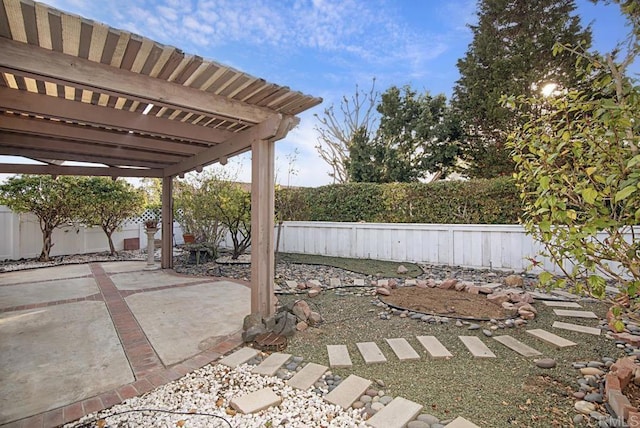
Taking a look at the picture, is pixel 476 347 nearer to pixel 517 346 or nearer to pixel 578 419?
pixel 517 346

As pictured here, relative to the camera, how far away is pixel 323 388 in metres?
2.37

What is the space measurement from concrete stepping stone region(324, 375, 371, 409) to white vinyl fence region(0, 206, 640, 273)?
523 centimetres

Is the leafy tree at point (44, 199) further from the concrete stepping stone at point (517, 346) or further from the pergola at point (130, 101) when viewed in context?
the concrete stepping stone at point (517, 346)

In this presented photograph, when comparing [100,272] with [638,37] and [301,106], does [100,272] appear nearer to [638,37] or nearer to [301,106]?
[301,106]

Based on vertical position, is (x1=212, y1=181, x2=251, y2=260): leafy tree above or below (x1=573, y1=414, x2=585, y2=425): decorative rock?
above

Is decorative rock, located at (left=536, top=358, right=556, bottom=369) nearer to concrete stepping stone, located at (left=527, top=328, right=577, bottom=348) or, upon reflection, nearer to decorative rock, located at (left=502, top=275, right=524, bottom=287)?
concrete stepping stone, located at (left=527, top=328, right=577, bottom=348)

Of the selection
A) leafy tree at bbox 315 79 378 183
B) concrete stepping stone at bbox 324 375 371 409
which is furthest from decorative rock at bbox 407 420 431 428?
leafy tree at bbox 315 79 378 183

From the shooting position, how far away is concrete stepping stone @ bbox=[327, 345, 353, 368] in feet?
8.84

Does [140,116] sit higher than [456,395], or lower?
higher

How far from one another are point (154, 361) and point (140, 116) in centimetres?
264

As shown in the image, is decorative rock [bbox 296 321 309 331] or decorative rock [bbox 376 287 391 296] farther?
decorative rock [bbox 376 287 391 296]

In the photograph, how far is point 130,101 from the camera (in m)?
3.38

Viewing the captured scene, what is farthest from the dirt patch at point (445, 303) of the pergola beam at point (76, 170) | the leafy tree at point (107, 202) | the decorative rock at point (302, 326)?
the leafy tree at point (107, 202)

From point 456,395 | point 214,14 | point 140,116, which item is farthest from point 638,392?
point 214,14
